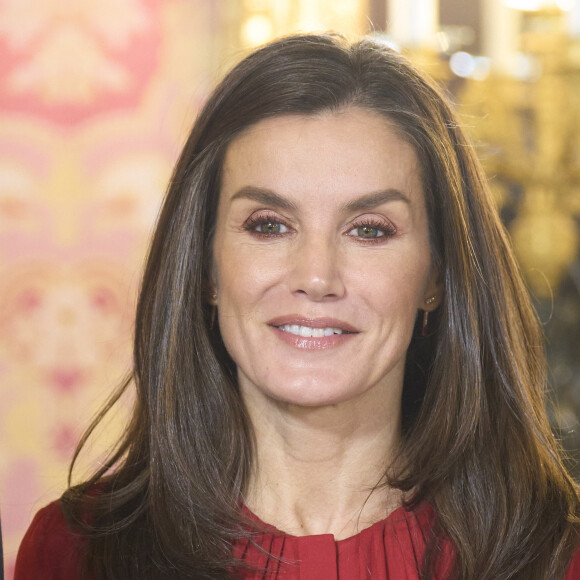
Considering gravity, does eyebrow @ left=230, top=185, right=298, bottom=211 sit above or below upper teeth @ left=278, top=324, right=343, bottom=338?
above

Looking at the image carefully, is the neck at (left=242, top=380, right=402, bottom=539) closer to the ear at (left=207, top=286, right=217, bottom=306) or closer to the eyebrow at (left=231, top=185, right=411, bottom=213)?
the ear at (left=207, top=286, right=217, bottom=306)

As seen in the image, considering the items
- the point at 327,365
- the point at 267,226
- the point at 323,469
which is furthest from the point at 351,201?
the point at 323,469

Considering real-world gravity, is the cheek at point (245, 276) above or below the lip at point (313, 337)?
above

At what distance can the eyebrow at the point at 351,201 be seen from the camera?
5.49ft

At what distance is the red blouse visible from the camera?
1.66 meters

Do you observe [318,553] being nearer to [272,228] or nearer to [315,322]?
[315,322]

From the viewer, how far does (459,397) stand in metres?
1.82

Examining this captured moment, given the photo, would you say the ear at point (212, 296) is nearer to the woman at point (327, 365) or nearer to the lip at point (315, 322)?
the woman at point (327, 365)

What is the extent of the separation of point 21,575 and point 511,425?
33.9 inches

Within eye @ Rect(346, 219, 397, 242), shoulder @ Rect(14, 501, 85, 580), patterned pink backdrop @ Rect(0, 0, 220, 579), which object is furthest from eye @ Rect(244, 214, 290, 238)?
patterned pink backdrop @ Rect(0, 0, 220, 579)

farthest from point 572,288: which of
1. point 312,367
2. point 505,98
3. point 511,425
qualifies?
point 312,367

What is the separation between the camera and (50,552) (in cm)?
174

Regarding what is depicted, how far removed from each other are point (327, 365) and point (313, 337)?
50 mm

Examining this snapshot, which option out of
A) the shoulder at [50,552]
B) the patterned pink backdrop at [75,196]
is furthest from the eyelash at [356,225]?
the patterned pink backdrop at [75,196]
